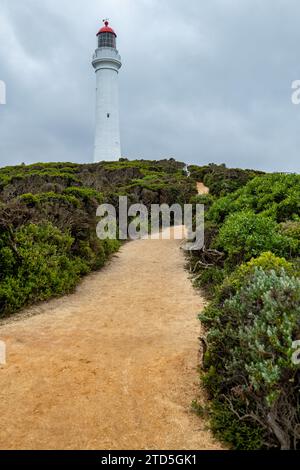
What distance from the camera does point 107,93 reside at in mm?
41000

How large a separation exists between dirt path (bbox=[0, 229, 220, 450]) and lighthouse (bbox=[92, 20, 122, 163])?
34079mm

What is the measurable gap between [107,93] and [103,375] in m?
39.1

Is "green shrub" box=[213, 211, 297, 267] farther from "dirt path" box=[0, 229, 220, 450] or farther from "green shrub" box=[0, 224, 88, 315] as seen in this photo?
"green shrub" box=[0, 224, 88, 315]

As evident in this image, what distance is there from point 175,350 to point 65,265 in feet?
15.4

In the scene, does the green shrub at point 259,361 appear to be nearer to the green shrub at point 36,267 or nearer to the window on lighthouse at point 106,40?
the green shrub at point 36,267

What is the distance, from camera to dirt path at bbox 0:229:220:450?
4234mm

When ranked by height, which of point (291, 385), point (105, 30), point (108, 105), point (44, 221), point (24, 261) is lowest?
point (291, 385)

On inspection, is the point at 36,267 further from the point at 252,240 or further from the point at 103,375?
the point at 252,240

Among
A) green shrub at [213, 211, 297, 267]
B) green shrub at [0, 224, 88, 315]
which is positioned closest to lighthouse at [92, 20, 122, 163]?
green shrub at [0, 224, 88, 315]

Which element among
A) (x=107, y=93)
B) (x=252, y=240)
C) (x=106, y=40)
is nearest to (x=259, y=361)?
(x=252, y=240)

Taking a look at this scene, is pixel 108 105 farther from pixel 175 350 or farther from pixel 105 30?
pixel 175 350

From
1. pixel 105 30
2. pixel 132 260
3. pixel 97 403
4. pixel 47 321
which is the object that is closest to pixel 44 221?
pixel 47 321

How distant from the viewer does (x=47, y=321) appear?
764cm

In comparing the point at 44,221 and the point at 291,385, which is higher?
the point at 44,221
